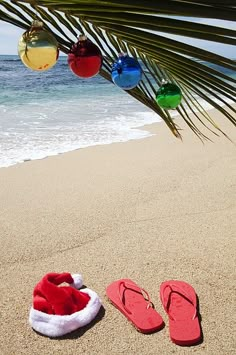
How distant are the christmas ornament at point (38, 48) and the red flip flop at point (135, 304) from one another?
64.3 inches

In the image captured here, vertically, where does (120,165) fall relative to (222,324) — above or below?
below

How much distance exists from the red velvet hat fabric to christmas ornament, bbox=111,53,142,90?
1.58m

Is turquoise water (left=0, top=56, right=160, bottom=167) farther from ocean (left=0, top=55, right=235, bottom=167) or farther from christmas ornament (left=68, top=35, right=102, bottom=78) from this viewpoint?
christmas ornament (left=68, top=35, right=102, bottom=78)

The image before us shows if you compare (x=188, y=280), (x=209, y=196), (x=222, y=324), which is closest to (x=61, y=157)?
(x=209, y=196)

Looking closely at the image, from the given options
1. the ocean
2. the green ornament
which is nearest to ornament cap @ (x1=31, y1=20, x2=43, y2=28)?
the green ornament

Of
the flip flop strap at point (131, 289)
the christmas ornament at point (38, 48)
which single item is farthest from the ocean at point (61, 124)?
the christmas ornament at point (38, 48)

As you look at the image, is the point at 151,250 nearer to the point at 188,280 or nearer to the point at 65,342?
the point at 188,280

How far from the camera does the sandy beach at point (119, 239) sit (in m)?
1.94

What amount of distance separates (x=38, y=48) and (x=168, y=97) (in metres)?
0.32

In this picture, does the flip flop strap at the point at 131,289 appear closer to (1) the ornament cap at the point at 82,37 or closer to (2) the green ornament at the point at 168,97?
(2) the green ornament at the point at 168,97

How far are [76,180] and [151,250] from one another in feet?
5.69

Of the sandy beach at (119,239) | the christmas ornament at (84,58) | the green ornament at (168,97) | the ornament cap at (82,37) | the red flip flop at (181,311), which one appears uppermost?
the ornament cap at (82,37)

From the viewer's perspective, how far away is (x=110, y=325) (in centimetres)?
203

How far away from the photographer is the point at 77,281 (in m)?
2.26
